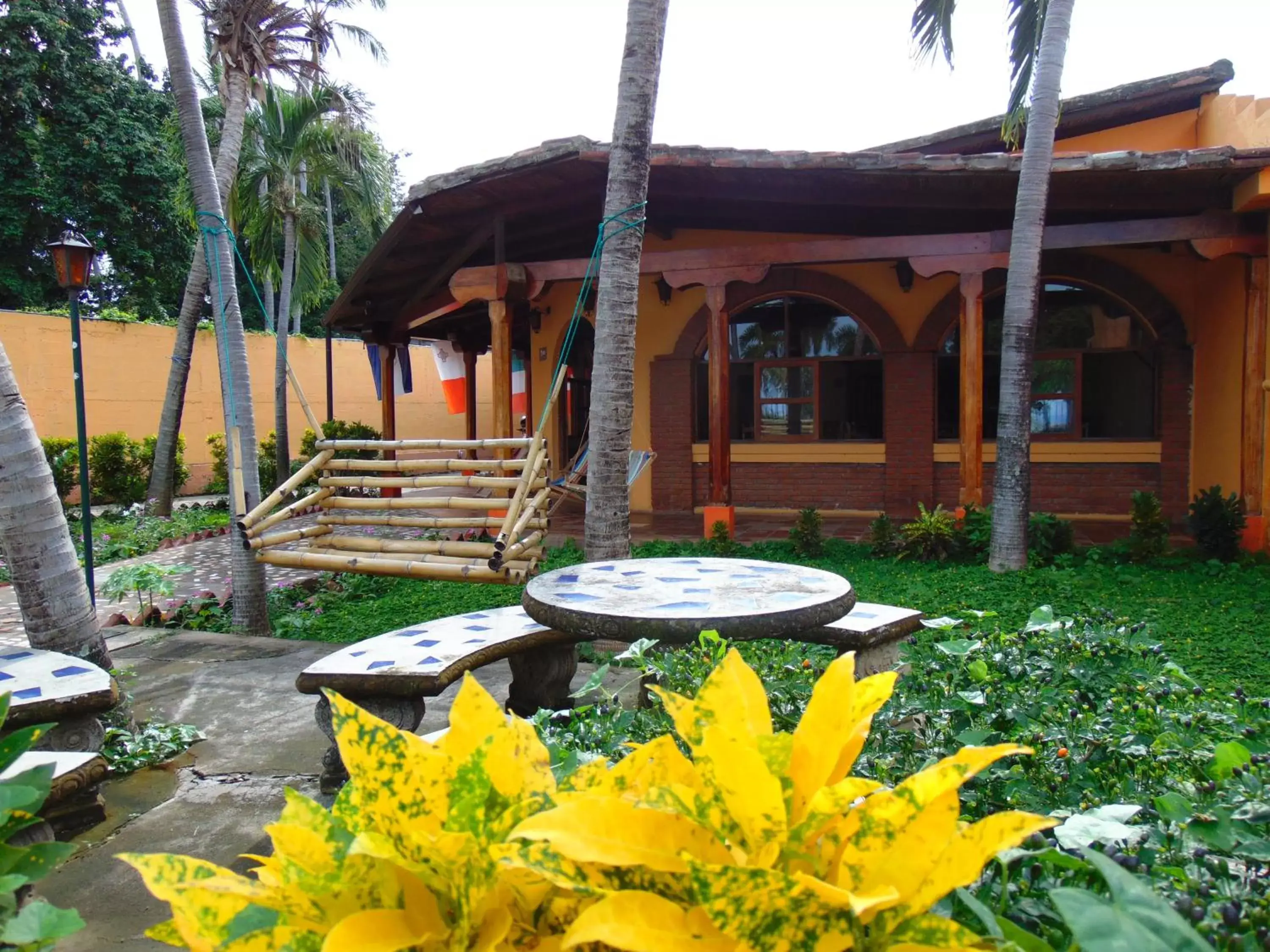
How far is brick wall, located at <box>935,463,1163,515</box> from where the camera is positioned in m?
9.97

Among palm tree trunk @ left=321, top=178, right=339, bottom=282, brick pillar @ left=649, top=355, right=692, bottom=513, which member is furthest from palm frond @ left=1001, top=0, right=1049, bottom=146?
palm tree trunk @ left=321, top=178, right=339, bottom=282

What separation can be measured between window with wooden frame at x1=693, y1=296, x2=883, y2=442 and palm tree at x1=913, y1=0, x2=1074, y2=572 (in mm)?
3777

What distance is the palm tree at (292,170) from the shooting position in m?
16.7

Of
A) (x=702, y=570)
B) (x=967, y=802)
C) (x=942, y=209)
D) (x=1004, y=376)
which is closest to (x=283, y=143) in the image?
(x=942, y=209)

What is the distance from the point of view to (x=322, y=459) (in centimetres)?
582

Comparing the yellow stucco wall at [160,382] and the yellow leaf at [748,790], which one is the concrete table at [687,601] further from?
the yellow stucco wall at [160,382]

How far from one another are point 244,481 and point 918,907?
602 centimetres

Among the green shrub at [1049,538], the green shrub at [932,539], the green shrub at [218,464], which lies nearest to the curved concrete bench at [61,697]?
the green shrub at [932,539]

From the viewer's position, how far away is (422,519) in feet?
19.2

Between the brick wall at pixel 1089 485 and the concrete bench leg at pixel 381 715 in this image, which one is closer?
the concrete bench leg at pixel 381 715

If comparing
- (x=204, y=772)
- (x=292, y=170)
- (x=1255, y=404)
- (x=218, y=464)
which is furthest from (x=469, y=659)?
(x=292, y=170)

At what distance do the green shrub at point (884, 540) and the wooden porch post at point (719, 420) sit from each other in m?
1.38

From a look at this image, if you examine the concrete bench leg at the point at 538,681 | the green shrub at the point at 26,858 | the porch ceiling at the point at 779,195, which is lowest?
the concrete bench leg at the point at 538,681

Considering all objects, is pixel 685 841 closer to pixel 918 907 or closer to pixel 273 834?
pixel 918 907
